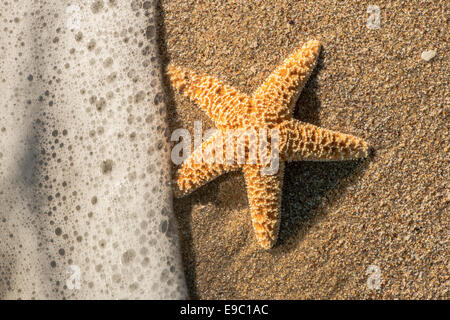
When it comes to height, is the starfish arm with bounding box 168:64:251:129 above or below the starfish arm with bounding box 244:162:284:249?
above

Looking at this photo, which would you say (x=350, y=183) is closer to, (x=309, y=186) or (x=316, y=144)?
(x=309, y=186)

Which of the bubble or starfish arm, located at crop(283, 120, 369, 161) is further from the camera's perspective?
the bubble

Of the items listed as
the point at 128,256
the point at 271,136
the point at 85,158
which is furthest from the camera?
the point at 85,158

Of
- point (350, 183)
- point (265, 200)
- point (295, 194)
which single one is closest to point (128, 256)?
point (265, 200)

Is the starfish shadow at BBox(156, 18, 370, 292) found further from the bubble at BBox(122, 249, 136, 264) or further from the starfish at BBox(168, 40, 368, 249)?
the bubble at BBox(122, 249, 136, 264)

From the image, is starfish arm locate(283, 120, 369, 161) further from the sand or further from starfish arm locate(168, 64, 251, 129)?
starfish arm locate(168, 64, 251, 129)

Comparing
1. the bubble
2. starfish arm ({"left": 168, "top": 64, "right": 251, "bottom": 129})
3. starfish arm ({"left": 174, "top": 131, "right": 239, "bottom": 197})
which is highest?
starfish arm ({"left": 168, "top": 64, "right": 251, "bottom": 129})

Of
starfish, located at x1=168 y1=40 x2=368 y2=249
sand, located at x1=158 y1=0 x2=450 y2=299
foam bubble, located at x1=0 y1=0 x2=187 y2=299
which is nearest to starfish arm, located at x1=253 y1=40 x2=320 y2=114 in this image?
starfish, located at x1=168 y1=40 x2=368 y2=249

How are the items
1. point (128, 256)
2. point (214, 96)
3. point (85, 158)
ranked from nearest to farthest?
point (214, 96) → point (128, 256) → point (85, 158)
